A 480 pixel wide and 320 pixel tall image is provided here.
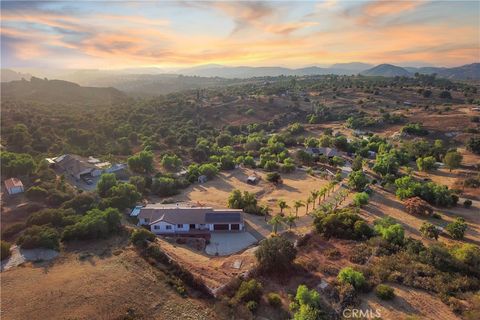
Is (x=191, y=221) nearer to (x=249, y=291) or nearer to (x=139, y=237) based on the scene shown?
(x=139, y=237)

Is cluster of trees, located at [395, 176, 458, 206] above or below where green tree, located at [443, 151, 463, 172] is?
below

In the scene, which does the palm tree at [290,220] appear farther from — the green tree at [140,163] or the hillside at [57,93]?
the hillside at [57,93]

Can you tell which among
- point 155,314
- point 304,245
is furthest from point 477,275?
point 155,314

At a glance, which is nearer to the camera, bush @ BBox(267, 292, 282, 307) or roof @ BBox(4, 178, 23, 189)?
bush @ BBox(267, 292, 282, 307)

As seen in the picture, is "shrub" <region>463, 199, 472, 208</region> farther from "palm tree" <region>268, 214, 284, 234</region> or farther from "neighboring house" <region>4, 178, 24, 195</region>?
"neighboring house" <region>4, 178, 24, 195</region>

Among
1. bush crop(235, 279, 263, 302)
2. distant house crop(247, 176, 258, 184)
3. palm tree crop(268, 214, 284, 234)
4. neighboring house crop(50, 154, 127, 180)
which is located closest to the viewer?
bush crop(235, 279, 263, 302)

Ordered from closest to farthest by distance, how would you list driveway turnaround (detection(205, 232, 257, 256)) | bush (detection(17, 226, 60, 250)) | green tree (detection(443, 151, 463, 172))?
bush (detection(17, 226, 60, 250)) < driveway turnaround (detection(205, 232, 257, 256)) < green tree (detection(443, 151, 463, 172))

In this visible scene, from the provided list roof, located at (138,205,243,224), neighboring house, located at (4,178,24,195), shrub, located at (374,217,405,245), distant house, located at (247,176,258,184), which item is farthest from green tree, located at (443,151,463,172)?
neighboring house, located at (4,178,24,195)
